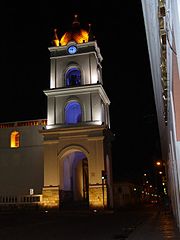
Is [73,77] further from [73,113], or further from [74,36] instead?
[74,36]

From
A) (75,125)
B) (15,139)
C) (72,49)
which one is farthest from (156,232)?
(15,139)

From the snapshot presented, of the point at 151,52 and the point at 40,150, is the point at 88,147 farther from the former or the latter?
the point at 151,52

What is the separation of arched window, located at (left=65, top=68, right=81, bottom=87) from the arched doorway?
278 inches

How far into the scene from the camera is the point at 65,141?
111ft

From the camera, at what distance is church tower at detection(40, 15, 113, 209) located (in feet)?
107

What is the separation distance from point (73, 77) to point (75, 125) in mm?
5863

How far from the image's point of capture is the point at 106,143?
35.0 meters

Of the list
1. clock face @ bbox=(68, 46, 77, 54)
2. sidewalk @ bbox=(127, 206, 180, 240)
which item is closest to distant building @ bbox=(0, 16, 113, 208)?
clock face @ bbox=(68, 46, 77, 54)

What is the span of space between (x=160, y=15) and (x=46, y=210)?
1122 inches

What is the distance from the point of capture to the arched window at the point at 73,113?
35.3m

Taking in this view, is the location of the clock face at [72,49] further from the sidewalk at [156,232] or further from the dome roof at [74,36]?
the sidewalk at [156,232]

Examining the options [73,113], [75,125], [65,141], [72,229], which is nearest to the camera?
[72,229]

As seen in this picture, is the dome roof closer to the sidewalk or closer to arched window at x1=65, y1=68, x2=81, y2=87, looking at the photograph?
arched window at x1=65, y1=68, x2=81, y2=87

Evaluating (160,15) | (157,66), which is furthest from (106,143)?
(160,15)
